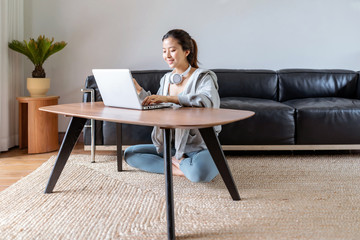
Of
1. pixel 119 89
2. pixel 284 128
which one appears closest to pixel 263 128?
pixel 284 128

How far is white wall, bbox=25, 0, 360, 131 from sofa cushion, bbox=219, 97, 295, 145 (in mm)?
901

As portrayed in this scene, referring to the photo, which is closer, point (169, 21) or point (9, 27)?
point (9, 27)

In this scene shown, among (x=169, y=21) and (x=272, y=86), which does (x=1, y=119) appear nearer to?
(x=169, y=21)

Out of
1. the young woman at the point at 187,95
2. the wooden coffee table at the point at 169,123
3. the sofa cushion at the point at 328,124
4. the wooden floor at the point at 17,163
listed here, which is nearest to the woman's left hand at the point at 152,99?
the young woman at the point at 187,95

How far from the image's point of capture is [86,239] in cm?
128

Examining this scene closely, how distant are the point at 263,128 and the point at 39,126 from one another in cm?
174

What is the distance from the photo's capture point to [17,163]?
2.49 metres

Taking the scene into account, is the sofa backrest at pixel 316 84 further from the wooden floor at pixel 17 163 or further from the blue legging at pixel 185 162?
the wooden floor at pixel 17 163

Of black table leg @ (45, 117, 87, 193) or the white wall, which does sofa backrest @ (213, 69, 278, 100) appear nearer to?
the white wall

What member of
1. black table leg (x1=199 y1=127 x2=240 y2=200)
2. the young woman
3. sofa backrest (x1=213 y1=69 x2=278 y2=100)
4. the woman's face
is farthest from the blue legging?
sofa backrest (x1=213 y1=69 x2=278 y2=100)

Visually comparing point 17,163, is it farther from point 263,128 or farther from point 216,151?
point 263,128

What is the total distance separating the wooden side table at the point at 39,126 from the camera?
2771 mm

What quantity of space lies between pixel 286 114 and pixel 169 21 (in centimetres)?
146

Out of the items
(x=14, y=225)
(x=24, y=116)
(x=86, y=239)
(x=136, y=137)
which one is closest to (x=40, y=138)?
(x=24, y=116)
